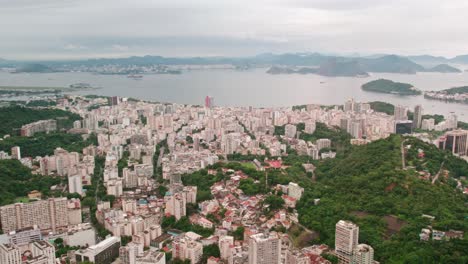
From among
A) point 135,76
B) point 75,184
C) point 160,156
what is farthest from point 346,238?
point 135,76

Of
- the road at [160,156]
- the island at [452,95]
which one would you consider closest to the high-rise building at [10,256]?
the road at [160,156]

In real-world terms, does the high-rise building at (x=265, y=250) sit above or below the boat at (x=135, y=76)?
below

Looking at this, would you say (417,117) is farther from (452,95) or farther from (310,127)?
(452,95)

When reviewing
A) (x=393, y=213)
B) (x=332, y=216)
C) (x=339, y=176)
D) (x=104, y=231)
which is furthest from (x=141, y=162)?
(x=393, y=213)

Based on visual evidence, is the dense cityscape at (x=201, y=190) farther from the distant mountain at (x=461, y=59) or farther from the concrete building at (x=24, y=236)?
the distant mountain at (x=461, y=59)

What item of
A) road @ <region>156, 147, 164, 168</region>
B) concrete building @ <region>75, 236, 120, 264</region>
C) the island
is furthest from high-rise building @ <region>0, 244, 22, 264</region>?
the island

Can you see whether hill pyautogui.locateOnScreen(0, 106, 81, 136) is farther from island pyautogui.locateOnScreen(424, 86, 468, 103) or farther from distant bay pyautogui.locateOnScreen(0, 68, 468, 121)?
island pyautogui.locateOnScreen(424, 86, 468, 103)
